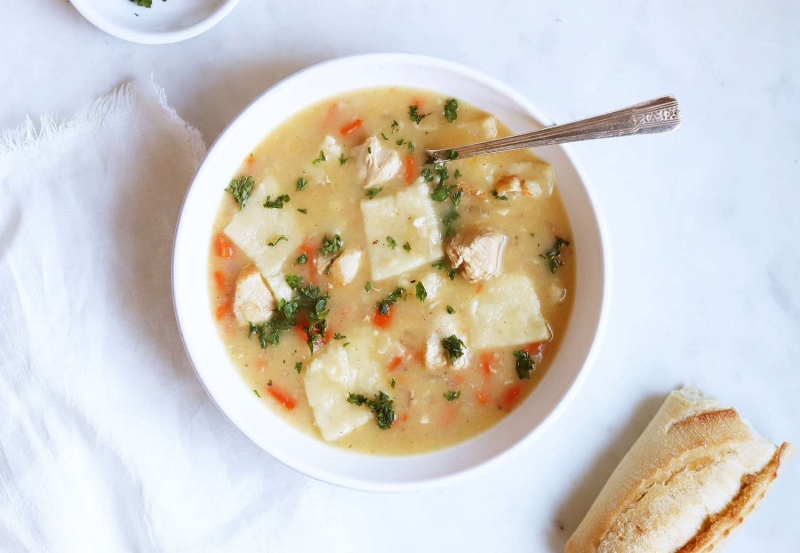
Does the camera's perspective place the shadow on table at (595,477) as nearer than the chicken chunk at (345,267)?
No

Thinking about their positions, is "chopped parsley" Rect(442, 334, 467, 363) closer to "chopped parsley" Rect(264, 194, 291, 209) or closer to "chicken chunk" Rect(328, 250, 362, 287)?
"chicken chunk" Rect(328, 250, 362, 287)

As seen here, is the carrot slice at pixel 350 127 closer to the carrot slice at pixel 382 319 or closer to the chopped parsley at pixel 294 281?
the chopped parsley at pixel 294 281

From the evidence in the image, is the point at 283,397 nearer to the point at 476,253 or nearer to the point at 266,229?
the point at 266,229

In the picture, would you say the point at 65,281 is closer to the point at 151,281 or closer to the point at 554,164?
the point at 151,281

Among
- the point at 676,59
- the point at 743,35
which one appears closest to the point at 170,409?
the point at 676,59

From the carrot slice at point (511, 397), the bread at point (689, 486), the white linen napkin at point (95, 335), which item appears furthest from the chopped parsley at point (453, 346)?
the white linen napkin at point (95, 335)

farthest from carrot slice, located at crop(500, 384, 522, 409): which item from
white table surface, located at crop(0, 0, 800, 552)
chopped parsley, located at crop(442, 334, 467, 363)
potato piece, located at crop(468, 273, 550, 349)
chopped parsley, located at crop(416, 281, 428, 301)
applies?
chopped parsley, located at crop(416, 281, 428, 301)

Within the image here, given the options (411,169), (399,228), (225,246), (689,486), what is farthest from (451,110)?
(689,486)
